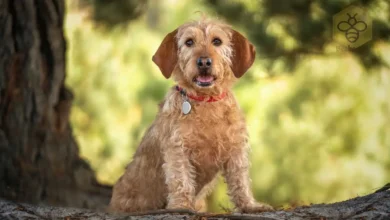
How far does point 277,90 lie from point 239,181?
6.53 meters

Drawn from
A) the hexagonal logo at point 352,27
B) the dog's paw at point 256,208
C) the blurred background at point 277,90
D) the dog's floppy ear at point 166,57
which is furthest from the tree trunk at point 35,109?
the hexagonal logo at point 352,27

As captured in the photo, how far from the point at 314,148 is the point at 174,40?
7028mm

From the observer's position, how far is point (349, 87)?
1203cm

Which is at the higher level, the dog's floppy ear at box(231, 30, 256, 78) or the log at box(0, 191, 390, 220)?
the dog's floppy ear at box(231, 30, 256, 78)

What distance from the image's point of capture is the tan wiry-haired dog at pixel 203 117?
5.29m

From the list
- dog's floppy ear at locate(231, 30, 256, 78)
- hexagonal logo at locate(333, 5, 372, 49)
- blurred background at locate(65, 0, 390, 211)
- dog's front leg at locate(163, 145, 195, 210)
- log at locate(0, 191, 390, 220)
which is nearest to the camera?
log at locate(0, 191, 390, 220)

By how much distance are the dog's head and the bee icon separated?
2.84 metres

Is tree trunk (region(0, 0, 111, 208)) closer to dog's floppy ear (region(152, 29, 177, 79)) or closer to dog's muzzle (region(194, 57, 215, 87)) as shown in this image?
dog's floppy ear (region(152, 29, 177, 79))

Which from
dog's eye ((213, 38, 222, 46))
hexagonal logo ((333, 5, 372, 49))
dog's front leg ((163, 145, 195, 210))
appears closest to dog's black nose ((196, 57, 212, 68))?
dog's eye ((213, 38, 222, 46))

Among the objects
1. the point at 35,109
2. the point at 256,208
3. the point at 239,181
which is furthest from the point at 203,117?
the point at 35,109

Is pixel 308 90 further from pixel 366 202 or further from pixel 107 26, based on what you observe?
pixel 366 202

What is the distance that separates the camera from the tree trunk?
6.98 metres

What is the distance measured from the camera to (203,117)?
17.5 feet

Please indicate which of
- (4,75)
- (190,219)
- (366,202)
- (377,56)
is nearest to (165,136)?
(190,219)
